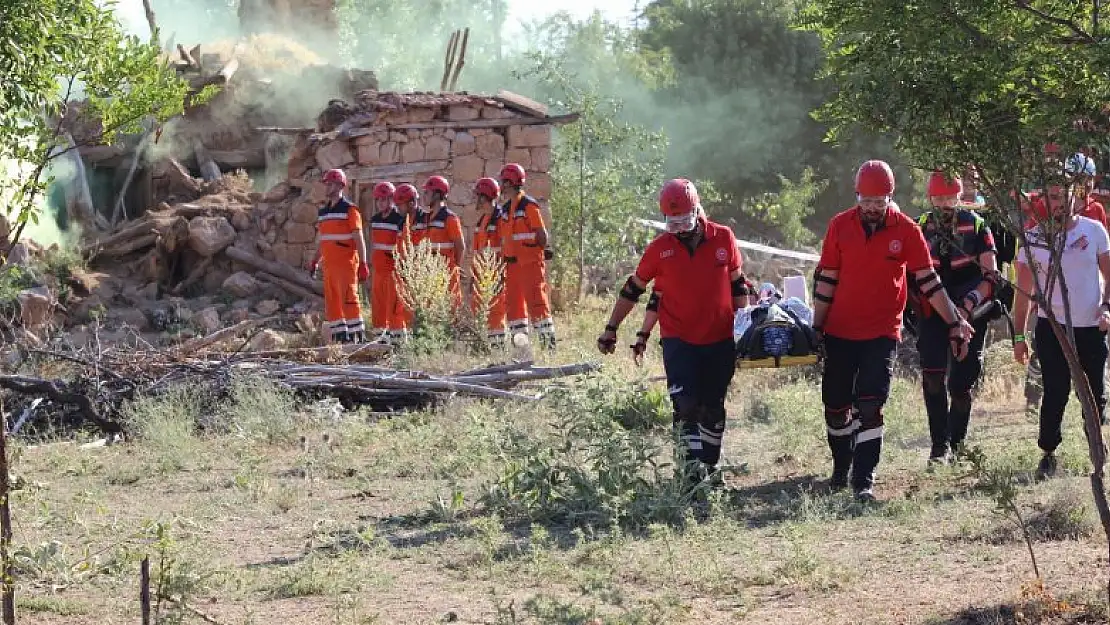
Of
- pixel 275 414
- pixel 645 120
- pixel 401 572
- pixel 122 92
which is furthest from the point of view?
pixel 645 120

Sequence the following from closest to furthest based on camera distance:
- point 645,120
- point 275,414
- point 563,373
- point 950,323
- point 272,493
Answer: point 950,323 → point 272,493 → point 275,414 → point 563,373 → point 645,120

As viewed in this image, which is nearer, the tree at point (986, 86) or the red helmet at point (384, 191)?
the tree at point (986, 86)

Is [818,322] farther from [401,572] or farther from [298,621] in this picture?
[298,621]

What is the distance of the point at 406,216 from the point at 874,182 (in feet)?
27.3

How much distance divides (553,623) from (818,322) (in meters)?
2.97

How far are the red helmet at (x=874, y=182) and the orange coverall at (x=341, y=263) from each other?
27.4 feet

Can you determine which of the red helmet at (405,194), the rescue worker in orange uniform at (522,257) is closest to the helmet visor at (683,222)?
the rescue worker in orange uniform at (522,257)

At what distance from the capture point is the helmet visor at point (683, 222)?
773 centimetres

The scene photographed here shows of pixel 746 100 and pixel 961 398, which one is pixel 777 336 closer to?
pixel 961 398

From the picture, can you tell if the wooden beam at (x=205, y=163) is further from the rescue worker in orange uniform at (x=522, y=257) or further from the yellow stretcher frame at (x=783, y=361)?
the yellow stretcher frame at (x=783, y=361)

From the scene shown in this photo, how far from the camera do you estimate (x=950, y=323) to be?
7719mm

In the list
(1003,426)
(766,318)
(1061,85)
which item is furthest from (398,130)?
(1061,85)

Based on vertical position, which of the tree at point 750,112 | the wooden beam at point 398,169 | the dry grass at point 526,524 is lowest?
the dry grass at point 526,524

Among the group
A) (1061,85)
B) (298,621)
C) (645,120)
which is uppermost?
(645,120)
